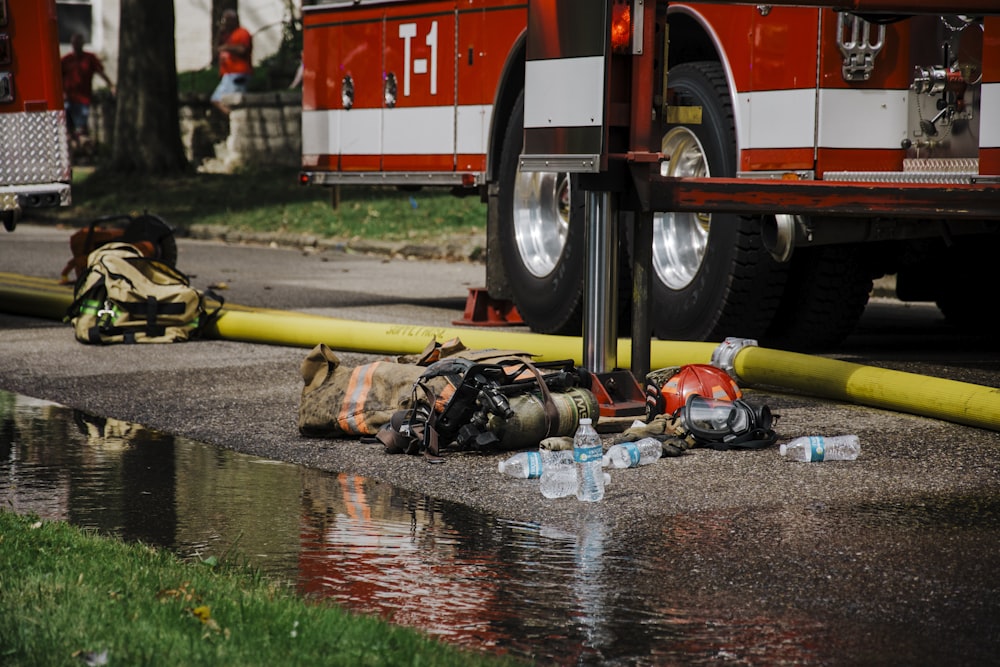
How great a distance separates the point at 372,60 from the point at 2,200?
8.84 ft

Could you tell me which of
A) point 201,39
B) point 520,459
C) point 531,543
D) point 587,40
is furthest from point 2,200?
point 201,39

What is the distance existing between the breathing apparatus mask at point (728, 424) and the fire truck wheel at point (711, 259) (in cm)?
204

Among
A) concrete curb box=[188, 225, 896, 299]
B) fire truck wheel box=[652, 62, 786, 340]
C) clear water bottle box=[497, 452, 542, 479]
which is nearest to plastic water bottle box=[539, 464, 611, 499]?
clear water bottle box=[497, 452, 542, 479]

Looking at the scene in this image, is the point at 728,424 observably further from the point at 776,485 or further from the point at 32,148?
the point at 32,148

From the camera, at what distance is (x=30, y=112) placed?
30.9 ft

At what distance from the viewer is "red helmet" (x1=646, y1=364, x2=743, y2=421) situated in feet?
20.5

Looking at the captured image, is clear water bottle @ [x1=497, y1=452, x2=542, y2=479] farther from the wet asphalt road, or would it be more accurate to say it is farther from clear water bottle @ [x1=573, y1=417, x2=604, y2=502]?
clear water bottle @ [x1=573, y1=417, x2=604, y2=502]

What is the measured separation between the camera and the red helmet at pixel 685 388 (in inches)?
246

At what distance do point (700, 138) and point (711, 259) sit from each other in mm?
642

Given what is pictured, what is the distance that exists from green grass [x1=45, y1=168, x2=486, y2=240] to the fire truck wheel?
840cm

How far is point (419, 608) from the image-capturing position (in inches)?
153

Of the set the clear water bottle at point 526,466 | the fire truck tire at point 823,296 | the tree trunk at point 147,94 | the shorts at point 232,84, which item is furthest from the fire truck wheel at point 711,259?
the shorts at point 232,84

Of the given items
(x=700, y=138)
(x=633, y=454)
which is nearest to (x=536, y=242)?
(x=700, y=138)

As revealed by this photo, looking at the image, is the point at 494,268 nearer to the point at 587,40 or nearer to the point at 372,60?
the point at 372,60
